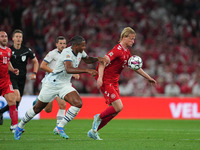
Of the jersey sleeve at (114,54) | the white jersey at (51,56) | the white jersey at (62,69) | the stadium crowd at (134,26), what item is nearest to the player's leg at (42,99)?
the white jersey at (62,69)

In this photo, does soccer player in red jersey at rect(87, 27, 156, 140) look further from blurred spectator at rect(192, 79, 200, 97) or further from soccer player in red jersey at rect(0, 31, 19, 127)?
blurred spectator at rect(192, 79, 200, 97)

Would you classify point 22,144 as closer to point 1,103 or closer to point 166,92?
point 1,103

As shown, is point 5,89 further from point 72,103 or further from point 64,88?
point 72,103

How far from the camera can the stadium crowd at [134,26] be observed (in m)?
18.0

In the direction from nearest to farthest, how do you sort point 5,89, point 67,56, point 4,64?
point 67,56 < point 5,89 < point 4,64

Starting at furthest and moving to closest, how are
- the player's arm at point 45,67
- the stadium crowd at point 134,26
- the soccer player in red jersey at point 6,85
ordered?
the stadium crowd at point 134,26
the player's arm at point 45,67
the soccer player in red jersey at point 6,85

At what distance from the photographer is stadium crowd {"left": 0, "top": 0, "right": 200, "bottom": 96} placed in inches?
708

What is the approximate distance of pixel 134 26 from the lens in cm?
2161

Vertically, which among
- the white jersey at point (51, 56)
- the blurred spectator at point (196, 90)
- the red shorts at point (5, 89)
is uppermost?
the white jersey at point (51, 56)

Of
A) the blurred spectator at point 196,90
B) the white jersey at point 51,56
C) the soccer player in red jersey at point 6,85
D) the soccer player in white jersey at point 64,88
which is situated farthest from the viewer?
the blurred spectator at point 196,90

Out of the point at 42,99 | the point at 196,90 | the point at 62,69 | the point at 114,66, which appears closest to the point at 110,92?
the point at 114,66

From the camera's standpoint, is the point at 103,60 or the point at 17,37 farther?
the point at 17,37

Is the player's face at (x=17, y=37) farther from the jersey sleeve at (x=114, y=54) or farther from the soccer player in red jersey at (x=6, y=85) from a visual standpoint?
the jersey sleeve at (x=114, y=54)

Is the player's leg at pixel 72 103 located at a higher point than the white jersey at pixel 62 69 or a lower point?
lower
